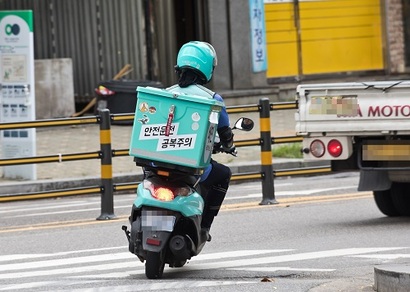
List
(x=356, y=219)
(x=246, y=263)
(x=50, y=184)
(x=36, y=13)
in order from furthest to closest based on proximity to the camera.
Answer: (x=36, y=13) → (x=50, y=184) → (x=356, y=219) → (x=246, y=263)

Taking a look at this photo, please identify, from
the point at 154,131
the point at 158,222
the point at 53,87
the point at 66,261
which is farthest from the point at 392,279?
the point at 53,87

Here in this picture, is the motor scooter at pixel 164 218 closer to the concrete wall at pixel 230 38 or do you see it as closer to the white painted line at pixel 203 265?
the white painted line at pixel 203 265

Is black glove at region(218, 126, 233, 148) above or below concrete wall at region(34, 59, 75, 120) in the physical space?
below

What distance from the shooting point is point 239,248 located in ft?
36.1

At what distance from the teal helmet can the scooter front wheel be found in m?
1.30

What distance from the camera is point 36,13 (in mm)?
26172

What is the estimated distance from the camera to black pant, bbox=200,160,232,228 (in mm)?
9469

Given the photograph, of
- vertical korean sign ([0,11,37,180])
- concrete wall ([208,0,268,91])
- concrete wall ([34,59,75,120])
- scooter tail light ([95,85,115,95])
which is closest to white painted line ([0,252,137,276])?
vertical korean sign ([0,11,37,180])

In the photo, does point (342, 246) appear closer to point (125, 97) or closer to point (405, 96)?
point (405, 96)

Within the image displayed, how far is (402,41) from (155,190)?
68.7ft

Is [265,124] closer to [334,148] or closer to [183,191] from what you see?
[334,148]

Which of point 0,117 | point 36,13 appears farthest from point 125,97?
point 0,117

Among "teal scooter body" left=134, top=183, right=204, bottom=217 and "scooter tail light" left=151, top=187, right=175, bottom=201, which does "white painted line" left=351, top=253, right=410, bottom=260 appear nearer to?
"teal scooter body" left=134, top=183, right=204, bottom=217

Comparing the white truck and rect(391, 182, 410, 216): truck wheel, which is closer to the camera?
the white truck
